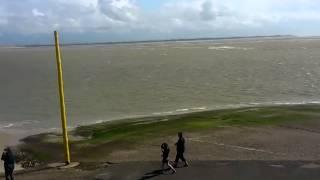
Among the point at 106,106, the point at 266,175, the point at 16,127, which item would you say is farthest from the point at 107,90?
the point at 266,175

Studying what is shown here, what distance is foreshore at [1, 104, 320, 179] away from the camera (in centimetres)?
2133

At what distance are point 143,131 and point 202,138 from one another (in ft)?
16.3

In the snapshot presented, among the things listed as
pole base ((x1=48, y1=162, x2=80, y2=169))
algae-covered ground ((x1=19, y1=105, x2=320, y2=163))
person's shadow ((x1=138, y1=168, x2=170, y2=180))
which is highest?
person's shadow ((x1=138, y1=168, x2=170, y2=180))

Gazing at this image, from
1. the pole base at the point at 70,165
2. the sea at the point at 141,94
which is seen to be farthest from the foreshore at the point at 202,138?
the sea at the point at 141,94

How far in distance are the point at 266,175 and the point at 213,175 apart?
1.70m

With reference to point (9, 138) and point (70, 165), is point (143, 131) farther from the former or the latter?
point (9, 138)

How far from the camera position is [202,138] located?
82.2ft

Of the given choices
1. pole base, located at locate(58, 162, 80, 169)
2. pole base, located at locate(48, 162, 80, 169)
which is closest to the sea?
pole base, located at locate(48, 162, 80, 169)

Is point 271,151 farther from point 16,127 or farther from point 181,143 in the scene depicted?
point 16,127

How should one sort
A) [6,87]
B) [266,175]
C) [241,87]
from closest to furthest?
[266,175], [241,87], [6,87]

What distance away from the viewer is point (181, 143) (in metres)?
18.8

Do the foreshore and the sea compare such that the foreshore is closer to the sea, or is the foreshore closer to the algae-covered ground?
the algae-covered ground

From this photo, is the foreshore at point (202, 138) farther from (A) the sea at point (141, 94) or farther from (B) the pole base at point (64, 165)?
(A) the sea at point (141, 94)

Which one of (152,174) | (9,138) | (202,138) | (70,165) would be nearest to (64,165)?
(70,165)
